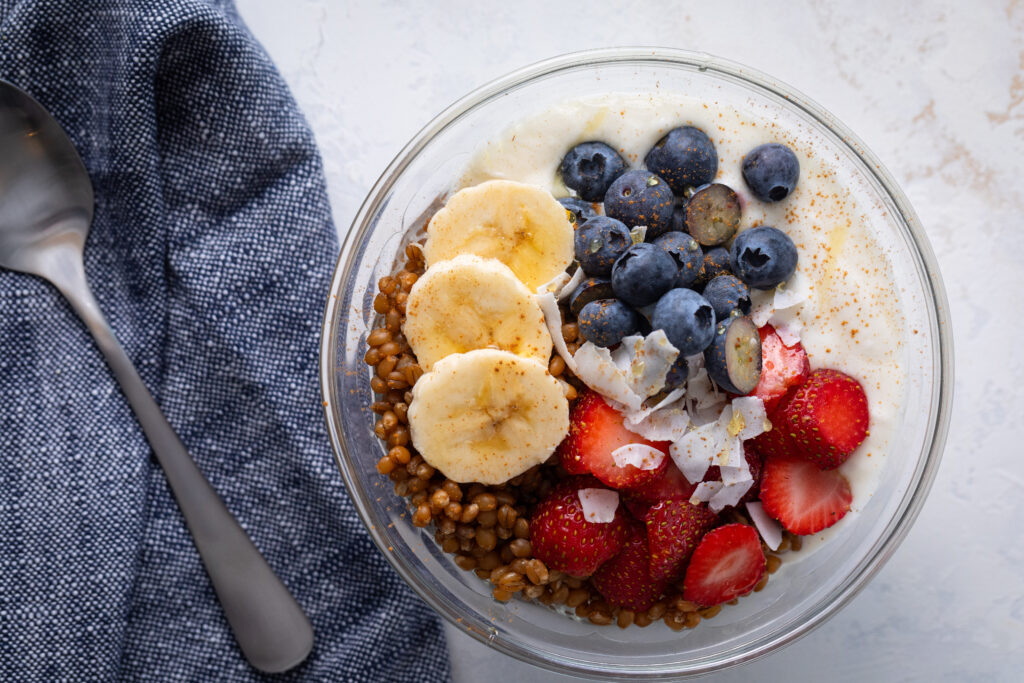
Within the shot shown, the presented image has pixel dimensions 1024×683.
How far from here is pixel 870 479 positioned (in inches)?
53.1

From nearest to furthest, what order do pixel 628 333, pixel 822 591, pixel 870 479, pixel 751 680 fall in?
pixel 628 333 < pixel 870 479 < pixel 822 591 < pixel 751 680

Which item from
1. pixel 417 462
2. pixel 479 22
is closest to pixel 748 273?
pixel 417 462

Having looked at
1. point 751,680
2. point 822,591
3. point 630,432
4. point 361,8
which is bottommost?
point 751,680

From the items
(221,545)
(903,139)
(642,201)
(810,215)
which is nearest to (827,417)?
(810,215)

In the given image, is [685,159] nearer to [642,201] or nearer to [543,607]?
[642,201]

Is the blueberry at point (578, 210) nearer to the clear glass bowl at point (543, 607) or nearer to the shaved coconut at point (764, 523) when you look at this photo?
the clear glass bowl at point (543, 607)

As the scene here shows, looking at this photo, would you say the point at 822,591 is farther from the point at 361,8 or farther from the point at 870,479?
the point at 361,8

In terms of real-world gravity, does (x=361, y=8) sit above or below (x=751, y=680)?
above

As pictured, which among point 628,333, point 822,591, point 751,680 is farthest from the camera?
point 751,680

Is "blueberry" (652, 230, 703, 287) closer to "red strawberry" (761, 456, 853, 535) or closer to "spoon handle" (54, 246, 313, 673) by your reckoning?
"red strawberry" (761, 456, 853, 535)

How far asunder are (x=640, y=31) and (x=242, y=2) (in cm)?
82

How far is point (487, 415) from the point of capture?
131 cm

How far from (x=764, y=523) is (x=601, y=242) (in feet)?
1.77

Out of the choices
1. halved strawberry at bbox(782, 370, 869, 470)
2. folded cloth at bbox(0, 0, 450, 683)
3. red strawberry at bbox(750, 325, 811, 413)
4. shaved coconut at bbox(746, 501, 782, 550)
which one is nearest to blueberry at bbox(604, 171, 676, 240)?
red strawberry at bbox(750, 325, 811, 413)
